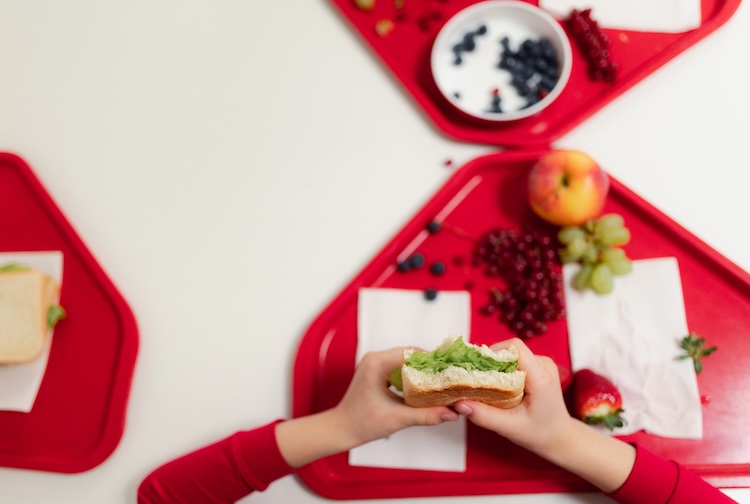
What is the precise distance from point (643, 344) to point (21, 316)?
1.08m

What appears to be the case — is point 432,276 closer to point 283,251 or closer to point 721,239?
point 283,251

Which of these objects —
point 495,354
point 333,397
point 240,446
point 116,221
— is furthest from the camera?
point 116,221

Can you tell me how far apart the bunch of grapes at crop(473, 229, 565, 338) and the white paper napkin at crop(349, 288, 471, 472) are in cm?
6

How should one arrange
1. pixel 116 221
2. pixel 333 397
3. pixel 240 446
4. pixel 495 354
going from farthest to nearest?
pixel 116 221
pixel 333 397
pixel 240 446
pixel 495 354

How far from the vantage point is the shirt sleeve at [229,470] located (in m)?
0.96

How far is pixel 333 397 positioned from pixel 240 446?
183 mm

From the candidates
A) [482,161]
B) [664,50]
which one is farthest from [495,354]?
[664,50]

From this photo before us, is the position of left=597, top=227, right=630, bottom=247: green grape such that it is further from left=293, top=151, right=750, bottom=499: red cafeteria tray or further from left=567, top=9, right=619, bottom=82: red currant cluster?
left=567, top=9, right=619, bottom=82: red currant cluster

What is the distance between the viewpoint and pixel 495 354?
0.77 metres

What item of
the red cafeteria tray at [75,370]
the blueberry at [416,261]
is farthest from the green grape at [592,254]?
the red cafeteria tray at [75,370]

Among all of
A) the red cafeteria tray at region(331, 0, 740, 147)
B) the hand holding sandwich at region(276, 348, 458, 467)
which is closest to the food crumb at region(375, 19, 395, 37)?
the red cafeteria tray at region(331, 0, 740, 147)

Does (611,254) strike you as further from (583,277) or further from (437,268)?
(437,268)

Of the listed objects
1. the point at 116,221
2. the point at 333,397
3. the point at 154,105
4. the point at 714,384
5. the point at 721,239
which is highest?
the point at 154,105

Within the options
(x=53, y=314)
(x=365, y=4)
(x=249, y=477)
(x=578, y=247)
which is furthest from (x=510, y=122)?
(x=53, y=314)
